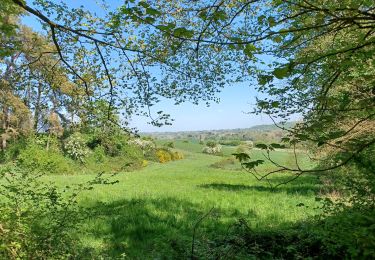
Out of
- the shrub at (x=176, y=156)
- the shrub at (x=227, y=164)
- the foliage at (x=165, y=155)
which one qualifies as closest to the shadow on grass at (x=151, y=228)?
the shrub at (x=227, y=164)

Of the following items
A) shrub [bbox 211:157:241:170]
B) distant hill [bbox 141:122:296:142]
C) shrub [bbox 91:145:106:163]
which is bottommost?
shrub [bbox 211:157:241:170]

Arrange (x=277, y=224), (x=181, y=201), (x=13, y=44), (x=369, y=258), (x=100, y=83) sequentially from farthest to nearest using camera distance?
1. (x=181, y=201)
2. (x=277, y=224)
3. (x=100, y=83)
4. (x=13, y=44)
5. (x=369, y=258)

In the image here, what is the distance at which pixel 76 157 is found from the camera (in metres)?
35.2

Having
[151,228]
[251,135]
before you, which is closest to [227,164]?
[251,135]

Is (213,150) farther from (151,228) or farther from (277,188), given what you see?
(151,228)

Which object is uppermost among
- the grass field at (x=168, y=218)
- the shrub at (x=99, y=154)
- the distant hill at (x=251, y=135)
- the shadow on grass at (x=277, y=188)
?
the distant hill at (x=251, y=135)

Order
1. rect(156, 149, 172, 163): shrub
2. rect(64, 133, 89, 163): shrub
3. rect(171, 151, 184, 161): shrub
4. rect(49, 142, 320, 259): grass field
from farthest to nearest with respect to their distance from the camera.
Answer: rect(171, 151, 184, 161): shrub
rect(156, 149, 172, 163): shrub
rect(64, 133, 89, 163): shrub
rect(49, 142, 320, 259): grass field

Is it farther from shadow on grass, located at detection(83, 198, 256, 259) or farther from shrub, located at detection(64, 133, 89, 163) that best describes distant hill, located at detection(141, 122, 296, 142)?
shrub, located at detection(64, 133, 89, 163)

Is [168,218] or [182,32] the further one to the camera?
[168,218]

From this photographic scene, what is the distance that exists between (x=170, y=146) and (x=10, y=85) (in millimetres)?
49795

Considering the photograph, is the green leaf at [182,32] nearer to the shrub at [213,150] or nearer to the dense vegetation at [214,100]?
the dense vegetation at [214,100]

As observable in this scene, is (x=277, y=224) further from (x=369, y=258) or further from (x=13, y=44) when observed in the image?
(x=13, y=44)

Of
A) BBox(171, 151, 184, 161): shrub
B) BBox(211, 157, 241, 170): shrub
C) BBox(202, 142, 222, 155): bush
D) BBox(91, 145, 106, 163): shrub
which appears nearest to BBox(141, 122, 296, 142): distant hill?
BBox(211, 157, 241, 170): shrub

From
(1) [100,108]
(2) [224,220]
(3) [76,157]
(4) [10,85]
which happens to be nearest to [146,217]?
(2) [224,220]
